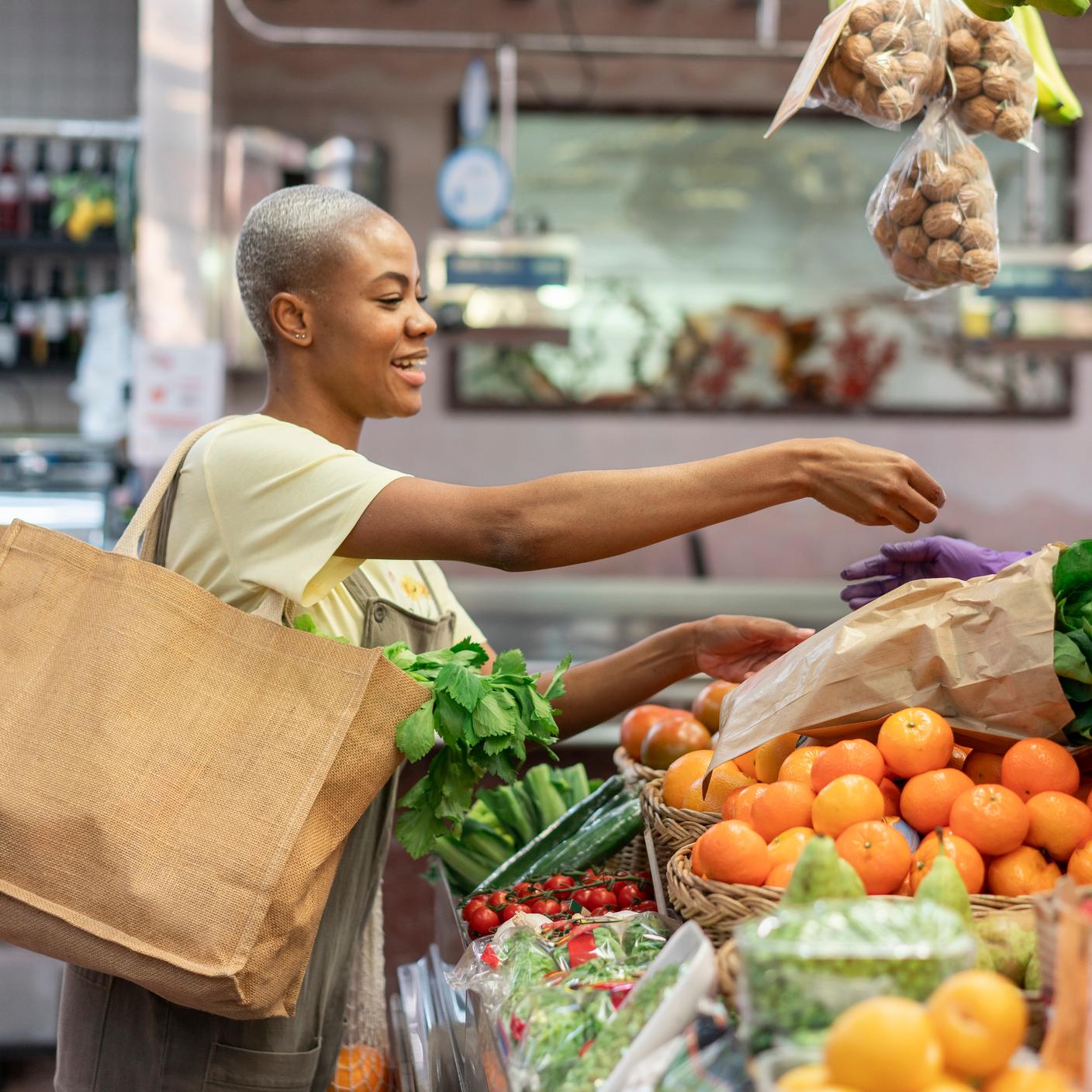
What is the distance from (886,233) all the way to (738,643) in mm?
685

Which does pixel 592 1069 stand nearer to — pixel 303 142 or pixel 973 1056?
pixel 973 1056

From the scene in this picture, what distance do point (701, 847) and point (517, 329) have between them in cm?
362

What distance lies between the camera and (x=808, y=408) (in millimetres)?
6293

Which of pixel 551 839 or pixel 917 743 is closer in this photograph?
pixel 917 743

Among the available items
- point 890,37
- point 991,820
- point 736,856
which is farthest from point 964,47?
point 736,856

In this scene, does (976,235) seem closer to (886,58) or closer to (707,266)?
(886,58)

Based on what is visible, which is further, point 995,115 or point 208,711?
point 995,115

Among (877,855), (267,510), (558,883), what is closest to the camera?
(877,855)

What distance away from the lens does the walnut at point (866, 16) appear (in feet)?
6.13

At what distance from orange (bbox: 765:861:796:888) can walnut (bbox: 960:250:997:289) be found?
983mm

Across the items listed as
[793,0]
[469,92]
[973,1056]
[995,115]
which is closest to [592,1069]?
[973,1056]

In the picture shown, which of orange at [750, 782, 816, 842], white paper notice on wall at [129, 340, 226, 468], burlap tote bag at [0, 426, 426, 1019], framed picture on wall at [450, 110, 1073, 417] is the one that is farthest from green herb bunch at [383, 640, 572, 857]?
framed picture on wall at [450, 110, 1073, 417]

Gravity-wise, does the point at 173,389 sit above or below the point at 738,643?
above

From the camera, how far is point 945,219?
6.40ft
